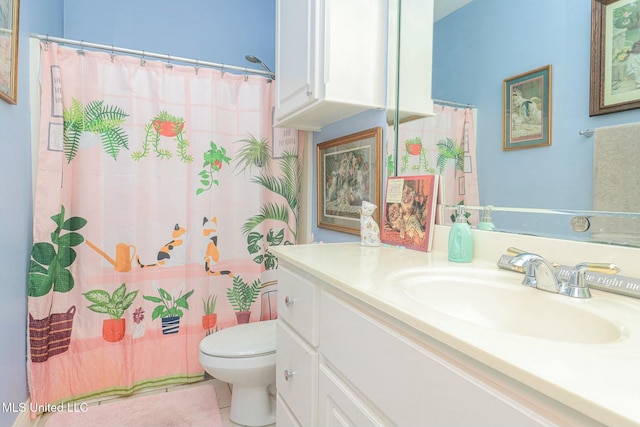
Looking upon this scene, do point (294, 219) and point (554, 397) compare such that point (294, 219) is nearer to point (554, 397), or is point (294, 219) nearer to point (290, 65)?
point (290, 65)

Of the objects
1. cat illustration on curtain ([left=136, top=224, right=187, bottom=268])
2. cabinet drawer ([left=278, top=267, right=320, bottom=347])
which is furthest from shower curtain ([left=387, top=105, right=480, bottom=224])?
cat illustration on curtain ([left=136, top=224, right=187, bottom=268])

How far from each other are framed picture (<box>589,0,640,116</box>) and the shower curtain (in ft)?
1.17

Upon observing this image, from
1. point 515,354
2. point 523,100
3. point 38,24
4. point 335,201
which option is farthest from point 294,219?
point 515,354

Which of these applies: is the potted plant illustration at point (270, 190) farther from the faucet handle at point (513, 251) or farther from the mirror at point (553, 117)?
the faucet handle at point (513, 251)

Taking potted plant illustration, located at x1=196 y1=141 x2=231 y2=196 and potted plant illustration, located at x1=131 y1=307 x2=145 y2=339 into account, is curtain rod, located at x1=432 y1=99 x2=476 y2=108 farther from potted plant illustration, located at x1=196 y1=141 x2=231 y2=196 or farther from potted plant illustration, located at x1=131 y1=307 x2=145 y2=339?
potted plant illustration, located at x1=131 y1=307 x2=145 y2=339

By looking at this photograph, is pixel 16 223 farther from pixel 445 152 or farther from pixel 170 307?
pixel 445 152

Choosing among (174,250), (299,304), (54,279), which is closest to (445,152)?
(299,304)

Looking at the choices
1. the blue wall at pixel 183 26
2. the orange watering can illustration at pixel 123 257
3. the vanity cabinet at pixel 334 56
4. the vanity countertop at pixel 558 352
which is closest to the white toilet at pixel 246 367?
the orange watering can illustration at pixel 123 257

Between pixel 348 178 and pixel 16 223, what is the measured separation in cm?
145

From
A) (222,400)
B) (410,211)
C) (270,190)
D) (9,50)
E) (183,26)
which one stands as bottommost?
(222,400)

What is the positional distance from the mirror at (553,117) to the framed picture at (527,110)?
16 millimetres

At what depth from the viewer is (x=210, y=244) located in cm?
194

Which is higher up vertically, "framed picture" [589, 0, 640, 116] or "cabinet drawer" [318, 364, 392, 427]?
"framed picture" [589, 0, 640, 116]

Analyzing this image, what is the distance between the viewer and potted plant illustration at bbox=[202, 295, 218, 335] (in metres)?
1.95
